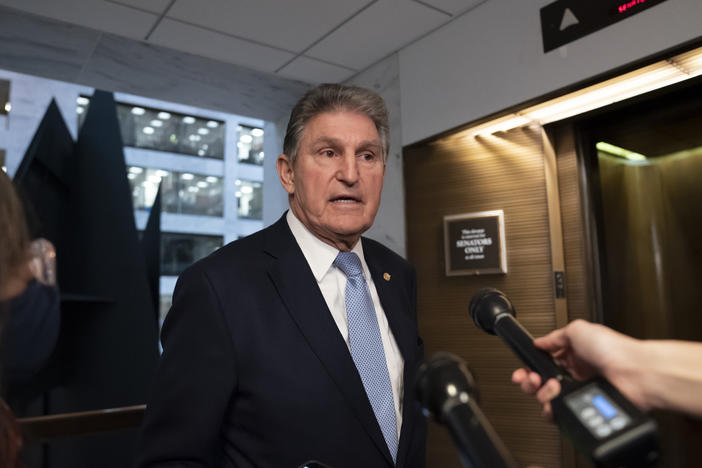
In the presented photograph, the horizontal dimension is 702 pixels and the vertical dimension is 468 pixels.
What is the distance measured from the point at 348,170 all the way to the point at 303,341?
46cm

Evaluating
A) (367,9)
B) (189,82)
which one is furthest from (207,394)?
(189,82)

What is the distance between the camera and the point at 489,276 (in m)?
3.02

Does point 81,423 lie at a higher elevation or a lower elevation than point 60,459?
higher

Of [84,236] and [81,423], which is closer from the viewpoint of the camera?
[81,423]

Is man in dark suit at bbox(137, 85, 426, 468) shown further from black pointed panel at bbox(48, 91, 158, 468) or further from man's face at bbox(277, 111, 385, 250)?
black pointed panel at bbox(48, 91, 158, 468)

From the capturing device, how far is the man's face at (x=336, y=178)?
1338mm

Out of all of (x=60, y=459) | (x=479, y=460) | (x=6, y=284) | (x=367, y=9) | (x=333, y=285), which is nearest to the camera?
(x=479, y=460)

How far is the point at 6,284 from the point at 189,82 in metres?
3.82

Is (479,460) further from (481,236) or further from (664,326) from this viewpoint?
(481,236)

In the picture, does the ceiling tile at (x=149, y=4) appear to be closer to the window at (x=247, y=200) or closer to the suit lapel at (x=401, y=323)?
the suit lapel at (x=401, y=323)

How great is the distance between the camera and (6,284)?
690mm

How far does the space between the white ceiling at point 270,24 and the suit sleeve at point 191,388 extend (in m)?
2.38

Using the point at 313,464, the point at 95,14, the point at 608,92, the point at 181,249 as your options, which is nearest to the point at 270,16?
the point at 95,14

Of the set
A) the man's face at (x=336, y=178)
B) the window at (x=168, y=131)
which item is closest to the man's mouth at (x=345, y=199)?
the man's face at (x=336, y=178)
